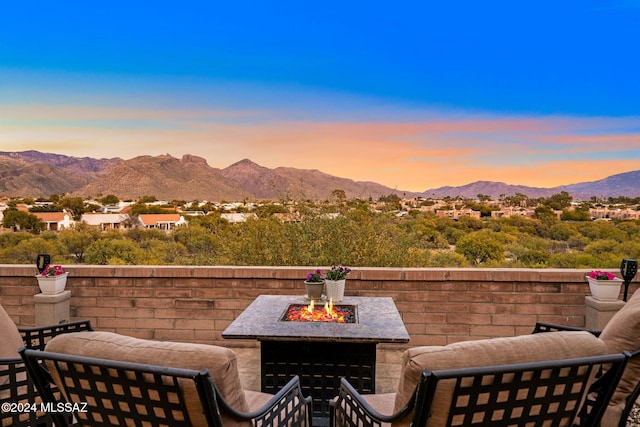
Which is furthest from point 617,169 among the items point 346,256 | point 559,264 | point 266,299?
point 266,299

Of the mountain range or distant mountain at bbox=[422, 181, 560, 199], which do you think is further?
distant mountain at bbox=[422, 181, 560, 199]

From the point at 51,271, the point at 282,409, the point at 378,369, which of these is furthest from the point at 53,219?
the point at 282,409

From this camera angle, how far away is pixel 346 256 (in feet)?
20.6

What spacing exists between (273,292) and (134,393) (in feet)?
10.6

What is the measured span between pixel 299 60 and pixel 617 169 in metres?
13.7

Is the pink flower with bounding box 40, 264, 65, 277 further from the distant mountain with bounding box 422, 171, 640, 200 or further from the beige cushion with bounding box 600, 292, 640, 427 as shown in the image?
the distant mountain with bounding box 422, 171, 640, 200

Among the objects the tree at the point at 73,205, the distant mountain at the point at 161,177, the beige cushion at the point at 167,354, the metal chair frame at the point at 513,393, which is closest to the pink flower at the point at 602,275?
the metal chair frame at the point at 513,393

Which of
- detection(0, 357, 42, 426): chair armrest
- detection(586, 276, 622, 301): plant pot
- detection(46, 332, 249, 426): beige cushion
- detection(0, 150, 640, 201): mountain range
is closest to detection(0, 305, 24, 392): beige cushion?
detection(0, 357, 42, 426): chair armrest

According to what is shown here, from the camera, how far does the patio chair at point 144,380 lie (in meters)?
1.54

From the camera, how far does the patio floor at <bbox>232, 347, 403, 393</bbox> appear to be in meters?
3.98

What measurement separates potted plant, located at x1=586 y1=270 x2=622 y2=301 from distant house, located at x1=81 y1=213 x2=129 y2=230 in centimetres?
1980

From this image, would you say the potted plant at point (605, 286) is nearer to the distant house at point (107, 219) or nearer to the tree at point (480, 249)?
the tree at point (480, 249)

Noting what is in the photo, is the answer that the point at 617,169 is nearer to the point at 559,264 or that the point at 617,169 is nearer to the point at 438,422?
the point at 559,264

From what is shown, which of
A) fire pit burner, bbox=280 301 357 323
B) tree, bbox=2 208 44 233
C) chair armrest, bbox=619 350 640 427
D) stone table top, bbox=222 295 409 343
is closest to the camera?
chair armrest, bbox=619 350 640 427
